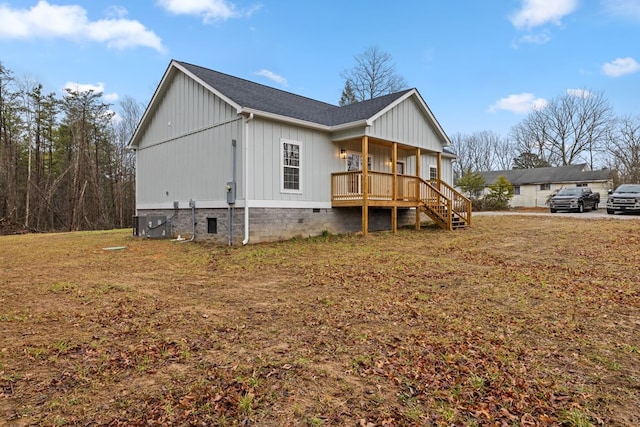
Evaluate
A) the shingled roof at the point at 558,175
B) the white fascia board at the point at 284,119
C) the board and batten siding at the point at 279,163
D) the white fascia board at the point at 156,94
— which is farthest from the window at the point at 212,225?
the shingled roof at the point at 558,175

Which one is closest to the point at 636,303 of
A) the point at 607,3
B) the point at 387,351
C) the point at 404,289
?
the point at 404,289

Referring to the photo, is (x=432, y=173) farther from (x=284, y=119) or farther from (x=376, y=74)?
(x=376, y=74)

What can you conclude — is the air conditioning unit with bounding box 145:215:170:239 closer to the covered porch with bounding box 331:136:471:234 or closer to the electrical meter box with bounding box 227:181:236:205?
the electrical meter box with bounding box 227:181:236:205

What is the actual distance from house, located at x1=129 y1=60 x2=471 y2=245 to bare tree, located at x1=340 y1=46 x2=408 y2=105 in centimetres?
1718

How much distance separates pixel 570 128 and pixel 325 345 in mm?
45832

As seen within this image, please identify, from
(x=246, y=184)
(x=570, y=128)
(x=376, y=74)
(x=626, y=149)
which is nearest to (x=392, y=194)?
(x=246, y=184)

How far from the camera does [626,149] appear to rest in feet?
105

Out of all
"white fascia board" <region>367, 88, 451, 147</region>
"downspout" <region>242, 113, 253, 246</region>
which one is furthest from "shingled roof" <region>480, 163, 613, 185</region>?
"downspout" <region>242, 113, 253, 246</region>

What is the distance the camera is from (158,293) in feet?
18.0

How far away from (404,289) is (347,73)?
30.0m

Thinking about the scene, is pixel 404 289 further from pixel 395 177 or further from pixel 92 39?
pixel 92 39

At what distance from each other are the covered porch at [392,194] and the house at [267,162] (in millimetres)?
40

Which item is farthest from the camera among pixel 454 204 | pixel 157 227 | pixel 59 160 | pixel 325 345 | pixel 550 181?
pixel 550 181

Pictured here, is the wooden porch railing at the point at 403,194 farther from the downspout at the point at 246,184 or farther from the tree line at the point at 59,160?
A: the tree line at the point at 59,160
